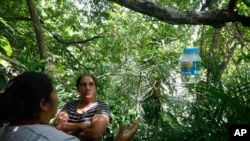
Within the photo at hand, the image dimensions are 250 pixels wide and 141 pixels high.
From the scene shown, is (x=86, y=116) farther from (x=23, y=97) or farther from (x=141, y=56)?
(x=141, y=56)

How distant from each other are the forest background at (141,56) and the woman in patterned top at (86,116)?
47cm

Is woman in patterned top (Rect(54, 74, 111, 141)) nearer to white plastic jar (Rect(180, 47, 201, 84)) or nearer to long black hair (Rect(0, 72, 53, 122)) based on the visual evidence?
long black hair (Rect(0, 72, 53, 122))

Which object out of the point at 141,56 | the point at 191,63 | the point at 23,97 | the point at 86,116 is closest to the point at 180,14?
the point at 191,63

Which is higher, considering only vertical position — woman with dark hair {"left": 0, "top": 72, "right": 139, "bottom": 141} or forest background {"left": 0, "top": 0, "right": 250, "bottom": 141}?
forest background {"left": 0, "top": 0, "right": 250, "bottom": 141}

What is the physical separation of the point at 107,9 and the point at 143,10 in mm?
2083

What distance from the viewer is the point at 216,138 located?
7.75 ft

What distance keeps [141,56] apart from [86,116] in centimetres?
372

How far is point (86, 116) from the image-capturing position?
2590 millimetres

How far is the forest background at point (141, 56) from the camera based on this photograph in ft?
8.59

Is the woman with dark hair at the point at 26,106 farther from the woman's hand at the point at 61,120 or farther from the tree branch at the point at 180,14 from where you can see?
the tree branch at the point at 180,14

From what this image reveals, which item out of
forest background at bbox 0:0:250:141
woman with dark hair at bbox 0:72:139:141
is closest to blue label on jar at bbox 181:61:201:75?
forest background at bbox 0:0:250:141

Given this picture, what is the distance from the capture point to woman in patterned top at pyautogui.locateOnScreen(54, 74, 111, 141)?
247 centimetres

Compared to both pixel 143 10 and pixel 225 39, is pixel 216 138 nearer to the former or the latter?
pixel 143 10

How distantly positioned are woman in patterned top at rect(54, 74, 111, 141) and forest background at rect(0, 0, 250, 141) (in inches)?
18.4
